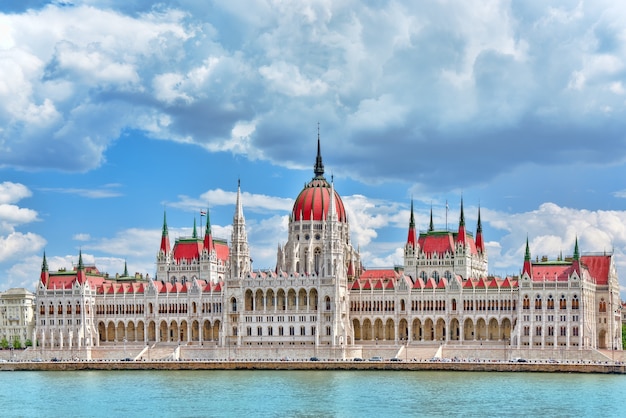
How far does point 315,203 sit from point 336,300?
17.1 metres

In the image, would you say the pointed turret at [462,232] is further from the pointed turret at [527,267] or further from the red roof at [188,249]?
the red roof at [188,249]

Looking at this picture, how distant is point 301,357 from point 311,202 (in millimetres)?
23677

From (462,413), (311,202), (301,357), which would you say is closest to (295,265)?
(311,202)

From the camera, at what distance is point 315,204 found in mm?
158000

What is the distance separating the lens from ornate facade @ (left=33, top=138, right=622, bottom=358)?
140250 millimetres

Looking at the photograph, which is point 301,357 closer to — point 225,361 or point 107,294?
point 225,361

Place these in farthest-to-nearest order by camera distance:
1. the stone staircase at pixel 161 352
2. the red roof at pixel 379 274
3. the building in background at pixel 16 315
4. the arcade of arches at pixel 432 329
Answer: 1. the building in background at pixel 16 315
2. the red roof at pixel 379 274
3. the stone staircase at pixel 161 352
4. the arcade of arches at pixel 432 329

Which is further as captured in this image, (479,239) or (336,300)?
(479,239)

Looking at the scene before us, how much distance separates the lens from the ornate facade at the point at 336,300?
140 m

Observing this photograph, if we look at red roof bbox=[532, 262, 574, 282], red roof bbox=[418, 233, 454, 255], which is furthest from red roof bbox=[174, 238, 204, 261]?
red roof bbox=[532, 262, 574, 282]

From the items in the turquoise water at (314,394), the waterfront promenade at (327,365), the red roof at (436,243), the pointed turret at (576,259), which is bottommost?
the turquoise water at (314,394)

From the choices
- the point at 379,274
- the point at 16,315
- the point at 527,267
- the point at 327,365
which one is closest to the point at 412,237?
the point at 379,274

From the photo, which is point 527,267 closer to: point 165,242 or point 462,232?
point 462,232

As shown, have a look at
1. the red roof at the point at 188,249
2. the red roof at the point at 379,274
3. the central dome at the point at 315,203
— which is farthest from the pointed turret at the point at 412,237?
the red roof at the point at 188,249
